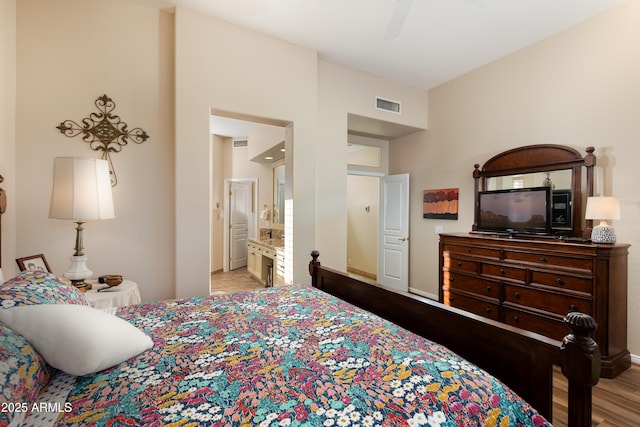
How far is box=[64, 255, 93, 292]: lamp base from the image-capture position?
6.85ft

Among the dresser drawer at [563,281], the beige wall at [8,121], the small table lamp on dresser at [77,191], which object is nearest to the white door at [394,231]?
the dresser drawer at [563,281]

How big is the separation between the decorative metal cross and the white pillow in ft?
6.59

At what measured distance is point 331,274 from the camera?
7.43 ft

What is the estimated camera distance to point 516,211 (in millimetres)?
3285

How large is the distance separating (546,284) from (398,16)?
8.56 ft

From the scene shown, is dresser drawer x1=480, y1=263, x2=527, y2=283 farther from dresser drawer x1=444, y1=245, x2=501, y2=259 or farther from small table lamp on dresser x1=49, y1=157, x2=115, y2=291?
small table lamp on dresser x1=49, y1=157, x2=115, y2=291

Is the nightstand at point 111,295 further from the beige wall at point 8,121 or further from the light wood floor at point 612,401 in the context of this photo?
the light wood floor at point 612,401

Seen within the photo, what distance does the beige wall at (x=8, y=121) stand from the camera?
2133mm

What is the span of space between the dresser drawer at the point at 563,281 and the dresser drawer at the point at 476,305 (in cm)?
51

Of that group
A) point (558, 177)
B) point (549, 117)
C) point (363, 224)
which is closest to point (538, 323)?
point (558, 177)

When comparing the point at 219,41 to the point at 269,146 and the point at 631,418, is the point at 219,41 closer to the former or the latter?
the point at 269,146

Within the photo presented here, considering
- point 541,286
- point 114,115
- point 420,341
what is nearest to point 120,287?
point 114,115

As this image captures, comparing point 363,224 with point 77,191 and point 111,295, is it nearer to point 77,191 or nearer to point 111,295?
point 111,295

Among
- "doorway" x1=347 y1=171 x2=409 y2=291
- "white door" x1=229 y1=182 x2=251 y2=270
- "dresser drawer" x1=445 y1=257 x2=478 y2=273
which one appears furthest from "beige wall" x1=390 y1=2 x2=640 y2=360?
"white door" x1=229 y1=182 x2=251 y2=270
